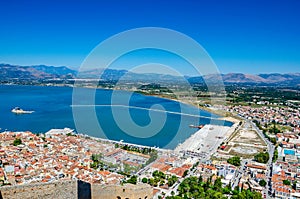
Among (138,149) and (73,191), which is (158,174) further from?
(73,191)

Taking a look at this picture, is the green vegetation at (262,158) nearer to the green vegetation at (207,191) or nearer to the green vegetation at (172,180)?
the green vegetation at (207,191)

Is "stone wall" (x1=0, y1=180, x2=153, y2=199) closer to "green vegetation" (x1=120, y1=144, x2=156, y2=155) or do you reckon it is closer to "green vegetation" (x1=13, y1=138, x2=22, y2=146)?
"green vegetation" (x1=120, y1=144, x2=156, y2=155)

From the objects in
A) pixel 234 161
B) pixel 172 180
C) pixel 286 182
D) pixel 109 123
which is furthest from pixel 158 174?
pixel 109 123

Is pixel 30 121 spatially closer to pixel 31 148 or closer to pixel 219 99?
pixel 31 148

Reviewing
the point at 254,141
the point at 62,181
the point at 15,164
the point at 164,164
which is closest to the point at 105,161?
the point at 164,164

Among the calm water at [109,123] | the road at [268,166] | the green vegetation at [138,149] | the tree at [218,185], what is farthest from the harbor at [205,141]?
the tree at [218,185]
